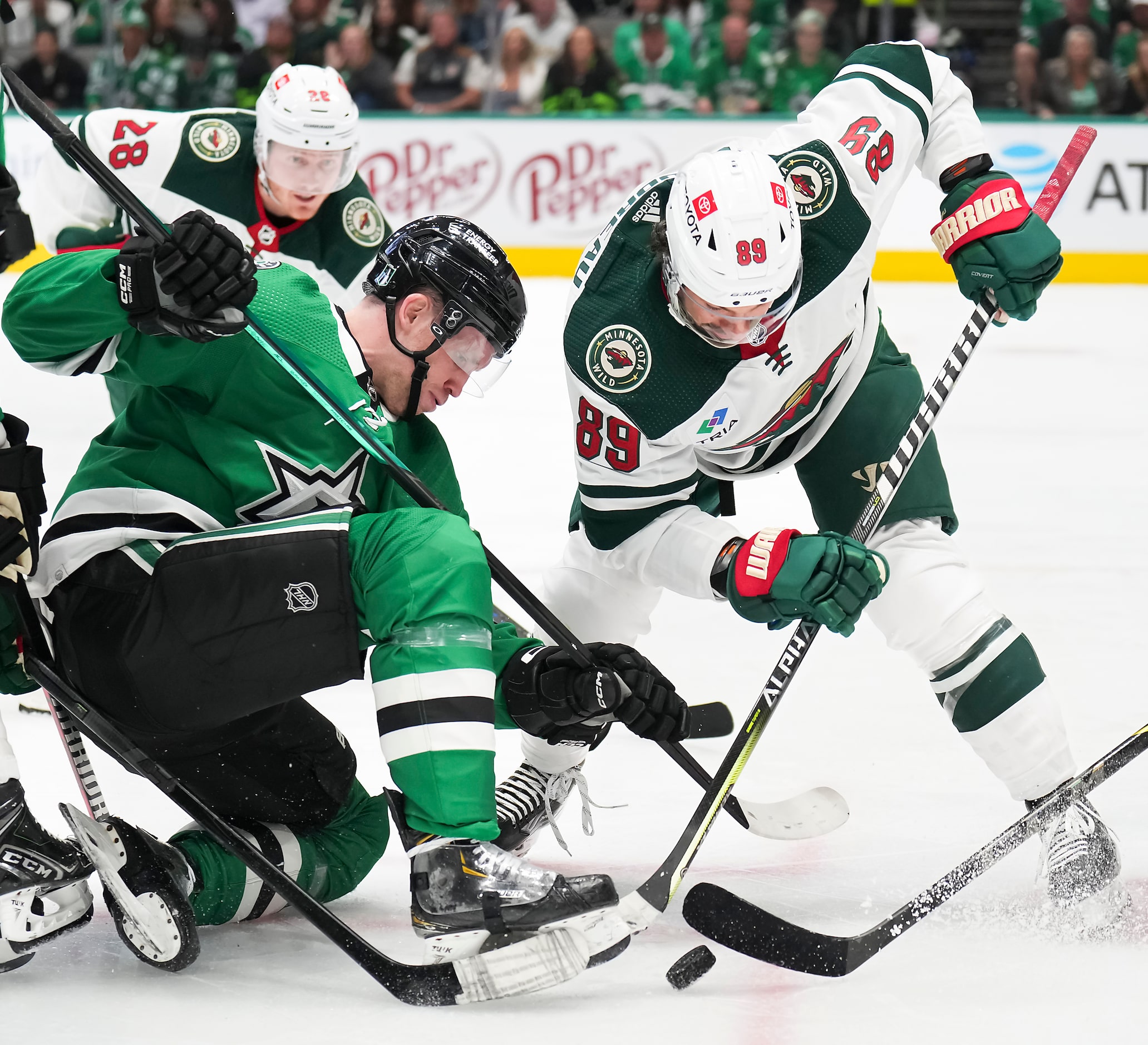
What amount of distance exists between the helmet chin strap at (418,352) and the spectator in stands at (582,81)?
6.16 metres

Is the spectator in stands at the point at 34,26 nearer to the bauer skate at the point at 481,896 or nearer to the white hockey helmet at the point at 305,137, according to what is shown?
the white hockey helmet at the point at 305,137

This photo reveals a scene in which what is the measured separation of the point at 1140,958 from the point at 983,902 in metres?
0.26

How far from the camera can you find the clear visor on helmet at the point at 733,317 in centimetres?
218

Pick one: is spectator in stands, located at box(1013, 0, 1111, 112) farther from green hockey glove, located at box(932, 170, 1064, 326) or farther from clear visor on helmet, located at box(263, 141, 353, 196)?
green hockey glove, located at box(932, 170, 1064, 326)

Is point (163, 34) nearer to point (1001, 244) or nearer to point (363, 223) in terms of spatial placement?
point (363, 223)

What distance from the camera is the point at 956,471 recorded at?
4832 millimetres

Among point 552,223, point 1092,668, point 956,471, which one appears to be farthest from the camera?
point 552,223

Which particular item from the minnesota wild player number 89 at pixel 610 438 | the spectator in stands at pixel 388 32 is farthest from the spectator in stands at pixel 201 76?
the minnesota wild player number 89 at pixel 610 438

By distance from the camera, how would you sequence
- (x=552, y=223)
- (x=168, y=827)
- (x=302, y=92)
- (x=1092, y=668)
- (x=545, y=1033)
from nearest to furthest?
(x=545, y=1033) < (x=168, y=827) < (x=1092, y=668) < (x=302, y=92) < (x=552, y=223)

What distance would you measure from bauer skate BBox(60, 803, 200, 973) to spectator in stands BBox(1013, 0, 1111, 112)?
704 cm

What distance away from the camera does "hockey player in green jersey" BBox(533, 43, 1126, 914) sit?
2.17 meters

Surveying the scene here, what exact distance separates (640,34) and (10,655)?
7141 mm

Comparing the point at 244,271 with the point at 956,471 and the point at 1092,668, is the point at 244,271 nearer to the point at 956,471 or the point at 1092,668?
the point at 1092,668

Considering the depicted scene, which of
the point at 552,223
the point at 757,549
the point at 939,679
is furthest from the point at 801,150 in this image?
the point at 552,223
